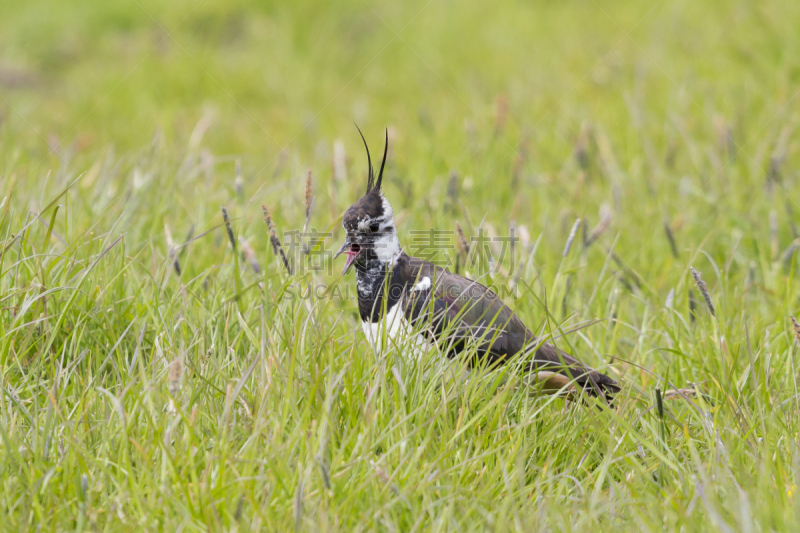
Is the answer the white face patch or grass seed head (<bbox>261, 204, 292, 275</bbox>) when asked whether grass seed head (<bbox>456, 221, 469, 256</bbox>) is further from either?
grass seed head (<bbox>261, 204, 292, 275</bbox>)

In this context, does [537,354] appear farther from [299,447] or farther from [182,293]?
[182,293]

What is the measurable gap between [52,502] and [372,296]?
155 centimetres

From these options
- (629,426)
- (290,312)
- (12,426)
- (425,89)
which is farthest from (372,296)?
(425,89)

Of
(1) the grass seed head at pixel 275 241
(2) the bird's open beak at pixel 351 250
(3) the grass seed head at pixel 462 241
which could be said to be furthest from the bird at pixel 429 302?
(1) the grass seed head at pixel 275 241

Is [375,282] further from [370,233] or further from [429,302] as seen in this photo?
[429,302]

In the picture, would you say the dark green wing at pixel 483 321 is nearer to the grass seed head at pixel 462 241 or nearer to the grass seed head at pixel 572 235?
the grass seed head at pixel 462 241

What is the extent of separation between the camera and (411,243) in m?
4.24

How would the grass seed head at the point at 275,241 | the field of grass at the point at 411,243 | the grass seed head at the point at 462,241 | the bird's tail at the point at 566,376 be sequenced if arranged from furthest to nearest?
1. the grass seed head at the point at 462,241
2. the grass seed head at the point at 275,241
3. the bird's tail at the point at 566,376
4. the field of grass at the point at 411,243

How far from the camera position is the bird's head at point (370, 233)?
3.14 m

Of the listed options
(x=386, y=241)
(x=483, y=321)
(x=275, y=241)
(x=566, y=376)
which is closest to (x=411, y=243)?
(x=386, y=241)

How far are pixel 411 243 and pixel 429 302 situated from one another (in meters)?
1.31

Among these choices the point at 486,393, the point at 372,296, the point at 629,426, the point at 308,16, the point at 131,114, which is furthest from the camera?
the point at 308,16

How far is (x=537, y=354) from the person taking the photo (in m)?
3.06

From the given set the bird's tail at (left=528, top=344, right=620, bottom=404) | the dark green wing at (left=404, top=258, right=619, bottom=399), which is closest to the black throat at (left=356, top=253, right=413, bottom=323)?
the dark green wing at (left=404, top=258, right=619, bottom=399)
